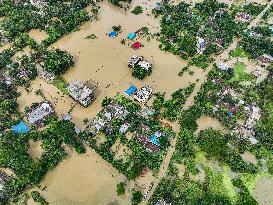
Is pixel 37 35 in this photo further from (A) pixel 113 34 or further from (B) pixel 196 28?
(B) pixel 196 28

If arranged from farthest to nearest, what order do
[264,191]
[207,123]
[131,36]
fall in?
[131,36] < [207,123] < [264,191]

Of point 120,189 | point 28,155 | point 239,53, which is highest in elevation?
point 239,53

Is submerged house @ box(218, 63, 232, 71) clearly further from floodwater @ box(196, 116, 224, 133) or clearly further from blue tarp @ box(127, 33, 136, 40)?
blue tarp @ box(127, 33, 136, 40)

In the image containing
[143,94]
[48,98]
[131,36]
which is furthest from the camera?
[131,36]

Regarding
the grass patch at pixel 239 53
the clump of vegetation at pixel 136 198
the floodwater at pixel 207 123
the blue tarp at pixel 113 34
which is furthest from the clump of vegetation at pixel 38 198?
the grass patch at pixel 239 53

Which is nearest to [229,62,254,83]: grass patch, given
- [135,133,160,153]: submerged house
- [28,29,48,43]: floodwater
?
[135,133,160,153]: submerged house

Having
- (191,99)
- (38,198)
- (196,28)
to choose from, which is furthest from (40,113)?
(196,28)

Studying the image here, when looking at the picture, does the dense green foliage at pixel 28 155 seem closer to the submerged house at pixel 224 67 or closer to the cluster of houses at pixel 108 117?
the cluster of houses at pixel 108 117

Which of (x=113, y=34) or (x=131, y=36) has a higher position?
(x=131, y=36)
